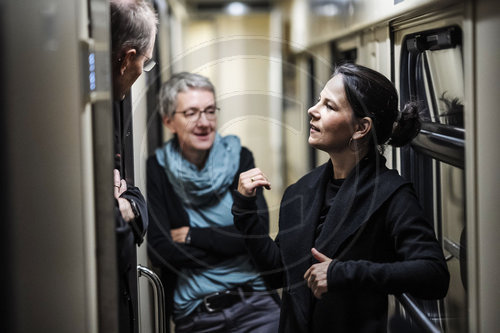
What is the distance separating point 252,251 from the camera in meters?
1.54

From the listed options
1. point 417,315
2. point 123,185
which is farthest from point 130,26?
point 417,315

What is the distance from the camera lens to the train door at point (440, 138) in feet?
4.91

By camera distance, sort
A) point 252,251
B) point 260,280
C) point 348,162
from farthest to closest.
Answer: point 260,280 → point 252,251 → point 348,162

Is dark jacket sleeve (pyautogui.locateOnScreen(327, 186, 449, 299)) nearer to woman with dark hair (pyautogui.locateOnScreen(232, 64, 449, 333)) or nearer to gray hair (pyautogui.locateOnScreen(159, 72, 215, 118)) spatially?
woman with dark hair (pyautogui.locateOnScreen(232, 64, 449, 333))

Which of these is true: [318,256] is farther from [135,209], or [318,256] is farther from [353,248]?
[135,209]

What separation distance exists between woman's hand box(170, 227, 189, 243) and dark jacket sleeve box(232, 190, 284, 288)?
1.57 feet

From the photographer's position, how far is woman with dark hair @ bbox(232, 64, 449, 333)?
4.32 ft

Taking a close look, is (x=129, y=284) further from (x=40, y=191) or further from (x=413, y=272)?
(x=413, y=272)

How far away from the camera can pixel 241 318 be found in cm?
181

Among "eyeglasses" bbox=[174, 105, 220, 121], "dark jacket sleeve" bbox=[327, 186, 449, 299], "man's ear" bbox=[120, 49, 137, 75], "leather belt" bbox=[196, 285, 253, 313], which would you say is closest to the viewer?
"dark jacket sleeve" bbox=[327, 186, 449, 299]

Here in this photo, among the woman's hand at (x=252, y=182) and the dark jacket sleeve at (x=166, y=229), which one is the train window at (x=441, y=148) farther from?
the dark jacket sleeve at (x=166, y=229)

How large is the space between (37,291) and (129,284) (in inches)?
12.1

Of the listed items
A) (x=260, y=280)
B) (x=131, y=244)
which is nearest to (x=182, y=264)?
(x=260, y=280)

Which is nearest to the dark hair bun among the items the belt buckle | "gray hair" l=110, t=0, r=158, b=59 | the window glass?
the window glass
